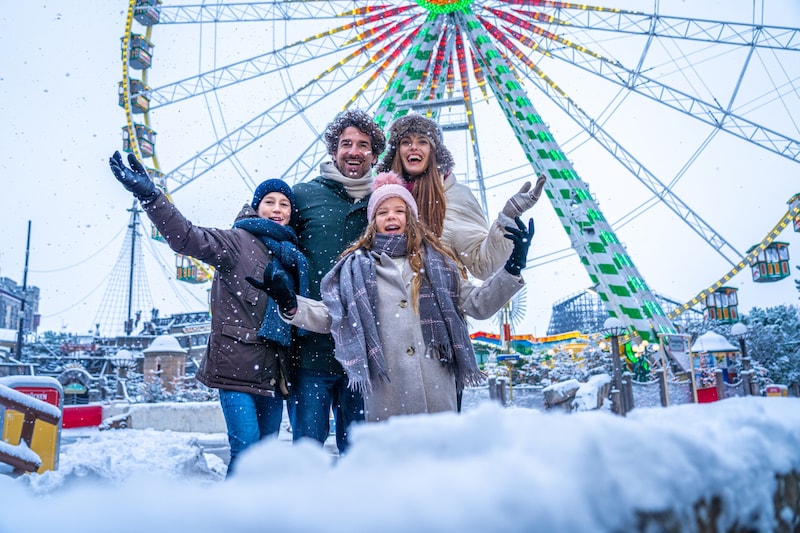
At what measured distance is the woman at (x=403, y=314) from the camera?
1.97 metres

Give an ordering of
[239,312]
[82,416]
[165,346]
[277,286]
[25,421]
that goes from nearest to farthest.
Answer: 1. [277,286]
2. [239,312]
3. [25,421]
4. [82,416]
5. [165,346]

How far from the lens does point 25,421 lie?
148 inches

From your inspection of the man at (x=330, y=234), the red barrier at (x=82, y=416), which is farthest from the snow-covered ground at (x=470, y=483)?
the red barrier at (x=82, y=416)

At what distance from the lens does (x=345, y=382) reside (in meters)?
2.42

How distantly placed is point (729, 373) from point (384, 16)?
Answer: 39.4ft

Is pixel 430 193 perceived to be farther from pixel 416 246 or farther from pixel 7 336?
pixel 7 336

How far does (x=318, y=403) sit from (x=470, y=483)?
1906 mm

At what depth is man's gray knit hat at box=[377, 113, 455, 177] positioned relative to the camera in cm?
273

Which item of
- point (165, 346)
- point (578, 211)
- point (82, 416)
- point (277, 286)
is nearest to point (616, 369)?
point (578, 211)

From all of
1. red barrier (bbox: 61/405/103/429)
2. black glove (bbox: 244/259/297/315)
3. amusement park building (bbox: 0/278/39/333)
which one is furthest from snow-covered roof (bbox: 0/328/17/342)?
black glove (bbox: 244/259/297/315)

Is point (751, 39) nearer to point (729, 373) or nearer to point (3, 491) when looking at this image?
point (729, 373)

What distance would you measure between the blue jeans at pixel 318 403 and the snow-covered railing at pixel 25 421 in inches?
65.1

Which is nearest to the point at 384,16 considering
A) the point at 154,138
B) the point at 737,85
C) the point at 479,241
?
the point at 154,138

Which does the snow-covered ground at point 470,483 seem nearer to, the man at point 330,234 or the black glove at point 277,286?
the black glove at point 277,286
